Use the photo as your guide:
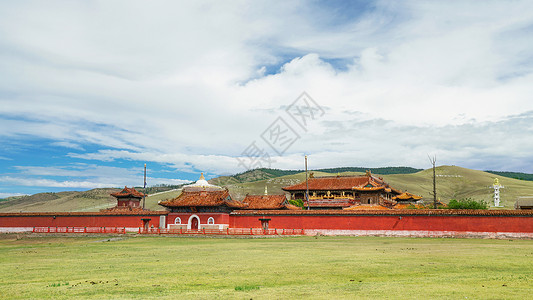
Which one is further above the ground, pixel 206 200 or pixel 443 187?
pixel 443 187

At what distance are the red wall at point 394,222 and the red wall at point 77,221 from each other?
12081 millimetres

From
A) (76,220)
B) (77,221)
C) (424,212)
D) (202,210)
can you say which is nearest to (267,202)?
(202,210)

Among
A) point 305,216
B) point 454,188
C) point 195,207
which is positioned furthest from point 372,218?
point 454,188

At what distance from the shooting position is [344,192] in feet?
228

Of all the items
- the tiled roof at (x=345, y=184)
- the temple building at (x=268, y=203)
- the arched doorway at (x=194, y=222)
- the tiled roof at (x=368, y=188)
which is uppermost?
the tiled roof at (x=345, y=184)

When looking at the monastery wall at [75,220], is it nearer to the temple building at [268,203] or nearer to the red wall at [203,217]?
the red wall at [203,217]

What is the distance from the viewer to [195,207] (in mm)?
54062

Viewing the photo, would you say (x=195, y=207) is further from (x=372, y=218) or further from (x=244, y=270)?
(x=244, y=270)

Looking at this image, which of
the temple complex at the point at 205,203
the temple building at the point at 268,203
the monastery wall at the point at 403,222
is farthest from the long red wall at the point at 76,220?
the monastery wall at the point at 403,222

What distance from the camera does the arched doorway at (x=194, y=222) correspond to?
5422 centimetres

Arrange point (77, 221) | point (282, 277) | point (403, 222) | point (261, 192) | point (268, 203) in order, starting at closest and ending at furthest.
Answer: point (282, 277) → point (403, 222) → point (77, 221) → point (268, 203) → point (261, 192)

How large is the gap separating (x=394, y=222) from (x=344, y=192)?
961 inches

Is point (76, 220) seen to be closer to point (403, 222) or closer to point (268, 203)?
point (268, 203)

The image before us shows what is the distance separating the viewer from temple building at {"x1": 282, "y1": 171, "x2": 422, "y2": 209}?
66188mm
